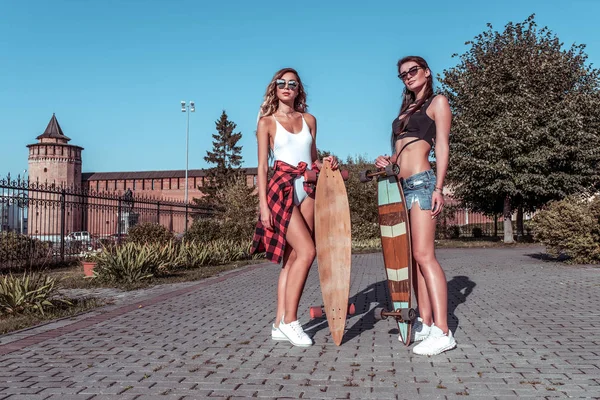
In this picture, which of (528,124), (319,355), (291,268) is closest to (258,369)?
(319,355)

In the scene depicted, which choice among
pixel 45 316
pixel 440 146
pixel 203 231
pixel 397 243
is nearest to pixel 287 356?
pixel 397 243

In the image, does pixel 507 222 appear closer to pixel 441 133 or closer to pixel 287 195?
pixel 441 133

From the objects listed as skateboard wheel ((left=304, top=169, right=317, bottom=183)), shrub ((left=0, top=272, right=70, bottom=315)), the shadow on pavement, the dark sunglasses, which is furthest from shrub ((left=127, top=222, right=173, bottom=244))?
the dark sunglasses

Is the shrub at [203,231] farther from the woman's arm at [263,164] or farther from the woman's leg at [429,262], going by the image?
the woman's leg at [429,262]

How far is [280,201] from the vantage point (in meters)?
4.93

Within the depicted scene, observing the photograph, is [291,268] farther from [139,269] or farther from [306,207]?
[139,269]

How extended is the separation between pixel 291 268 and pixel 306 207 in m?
0.54

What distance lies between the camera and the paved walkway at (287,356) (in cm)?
365

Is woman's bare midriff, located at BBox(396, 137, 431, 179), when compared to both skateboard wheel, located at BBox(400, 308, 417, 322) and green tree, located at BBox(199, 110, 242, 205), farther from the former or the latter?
green tree, located at BBox(199, 110, 242, 205)

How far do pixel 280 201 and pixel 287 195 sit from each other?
78 mm

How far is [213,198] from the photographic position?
64062mm

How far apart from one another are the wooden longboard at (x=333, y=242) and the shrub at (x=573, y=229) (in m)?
11.2

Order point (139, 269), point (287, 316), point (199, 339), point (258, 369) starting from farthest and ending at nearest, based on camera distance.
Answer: point (139, 269)
point (199, 339)
point (287, 316)
point (258, 369)

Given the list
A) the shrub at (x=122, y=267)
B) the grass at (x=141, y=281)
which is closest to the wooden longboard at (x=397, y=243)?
the grass at (x=141, y=281)
